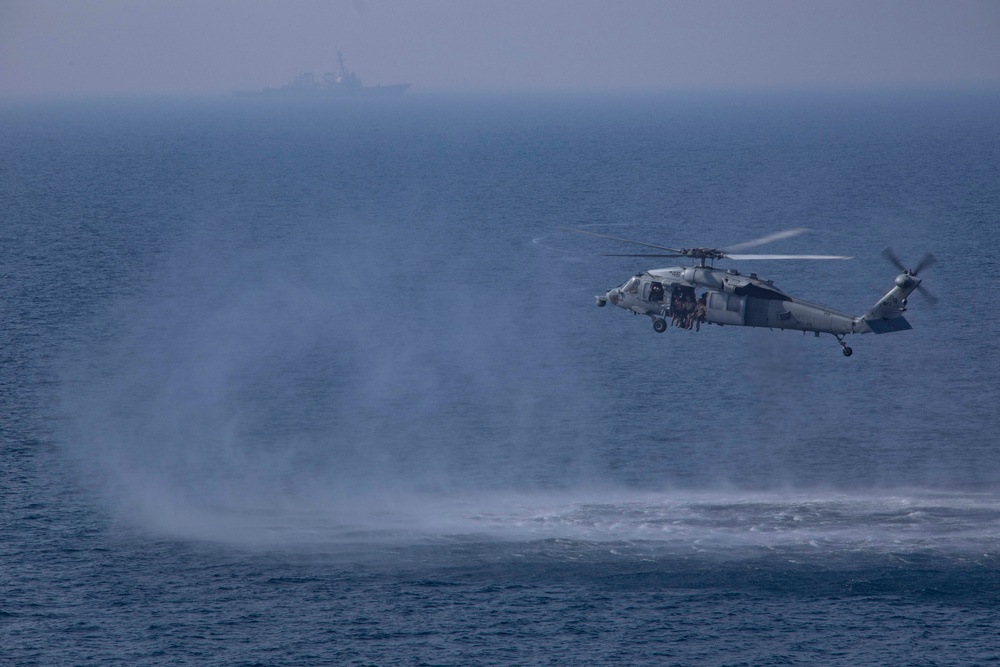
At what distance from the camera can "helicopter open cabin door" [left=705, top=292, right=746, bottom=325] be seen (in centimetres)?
8369

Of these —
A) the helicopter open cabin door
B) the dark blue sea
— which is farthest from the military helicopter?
the dark blue sea

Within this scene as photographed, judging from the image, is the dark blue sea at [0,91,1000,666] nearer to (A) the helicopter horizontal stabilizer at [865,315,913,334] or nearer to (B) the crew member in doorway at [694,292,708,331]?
(B) the crew member in doorway at [694,292,708,331]

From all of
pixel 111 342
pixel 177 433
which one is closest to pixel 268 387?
pixel 177 433

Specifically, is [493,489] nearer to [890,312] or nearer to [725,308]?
[725,308]

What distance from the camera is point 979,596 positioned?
361ft

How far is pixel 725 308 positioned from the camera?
275 feet

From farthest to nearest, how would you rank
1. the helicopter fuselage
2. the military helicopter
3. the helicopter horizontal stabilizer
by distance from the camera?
the helicopter fuselage < the military helicopter < the helicopter horizontal stabilizer

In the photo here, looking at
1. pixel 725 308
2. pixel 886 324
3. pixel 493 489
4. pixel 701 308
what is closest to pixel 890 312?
pixel 886 324

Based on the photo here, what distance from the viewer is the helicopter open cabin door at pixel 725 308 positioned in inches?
3295

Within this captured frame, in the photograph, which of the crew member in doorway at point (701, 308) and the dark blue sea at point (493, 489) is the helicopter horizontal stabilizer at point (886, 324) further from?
the dark blue sea at point (493, 489)

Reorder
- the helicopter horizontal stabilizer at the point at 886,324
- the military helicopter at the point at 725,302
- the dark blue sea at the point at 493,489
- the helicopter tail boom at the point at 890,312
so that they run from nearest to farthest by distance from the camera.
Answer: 1. the helicopter horizontal stabilizer at the point at 886,324
2. the helicopter tail boom at the point at 890,312
3. the military helicopter at the point at 725,302
4. the dark blue sea at the point at 493,489

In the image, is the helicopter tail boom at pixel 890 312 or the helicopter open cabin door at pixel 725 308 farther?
the helicopter open cabin door at pixel 725 308

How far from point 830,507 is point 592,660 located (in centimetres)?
4140

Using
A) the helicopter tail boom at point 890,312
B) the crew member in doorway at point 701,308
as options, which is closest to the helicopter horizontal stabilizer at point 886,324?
the helicopter tail boom at point 890,312
